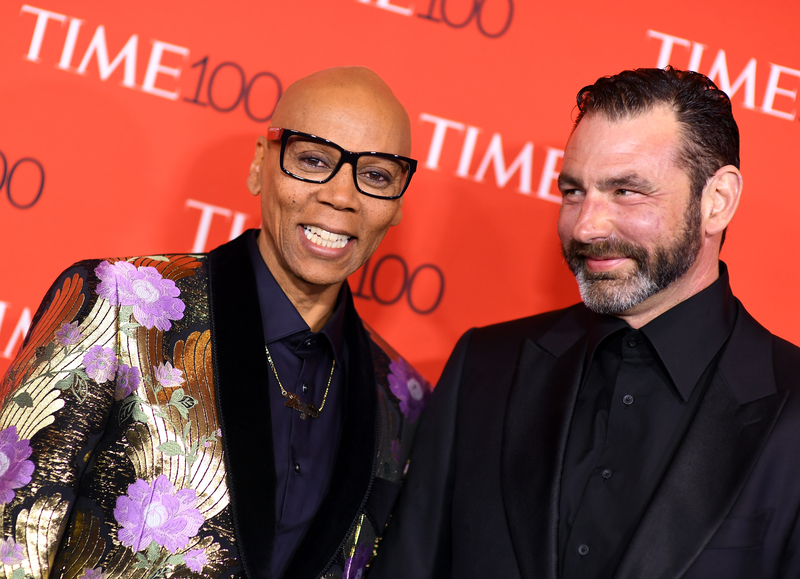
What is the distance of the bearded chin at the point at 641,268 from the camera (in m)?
1.92

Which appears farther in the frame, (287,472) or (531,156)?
(531,156)

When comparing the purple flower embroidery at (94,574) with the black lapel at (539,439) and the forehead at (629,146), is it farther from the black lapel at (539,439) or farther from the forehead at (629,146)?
the forehead at (629,146)

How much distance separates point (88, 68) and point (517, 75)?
4.75 feet

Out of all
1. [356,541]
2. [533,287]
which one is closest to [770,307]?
[533,287]

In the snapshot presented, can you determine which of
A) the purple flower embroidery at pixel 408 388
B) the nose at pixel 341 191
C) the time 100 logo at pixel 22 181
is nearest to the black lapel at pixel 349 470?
the purple flower embroidery at pixel 408 388

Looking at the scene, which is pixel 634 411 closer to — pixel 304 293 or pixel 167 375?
pixel 304 293

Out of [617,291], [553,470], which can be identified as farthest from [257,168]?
[553,470]

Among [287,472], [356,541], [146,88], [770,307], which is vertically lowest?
[356,541]

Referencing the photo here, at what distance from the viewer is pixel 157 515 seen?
1850 millimetres

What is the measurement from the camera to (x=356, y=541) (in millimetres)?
2100

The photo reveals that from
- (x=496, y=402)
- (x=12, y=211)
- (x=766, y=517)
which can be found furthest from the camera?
(x=12, y=211)

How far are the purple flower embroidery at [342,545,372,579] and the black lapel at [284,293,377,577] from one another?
0.10 metres

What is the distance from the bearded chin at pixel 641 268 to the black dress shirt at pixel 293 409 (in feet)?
2.34

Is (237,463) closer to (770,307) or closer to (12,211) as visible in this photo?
(12,211)
